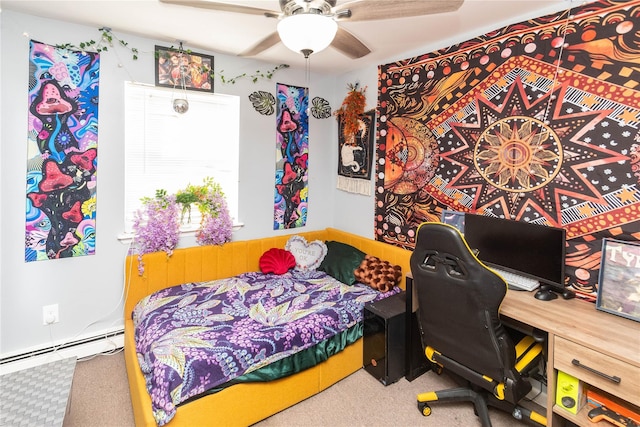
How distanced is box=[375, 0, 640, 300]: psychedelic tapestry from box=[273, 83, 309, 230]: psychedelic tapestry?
1.05 metres

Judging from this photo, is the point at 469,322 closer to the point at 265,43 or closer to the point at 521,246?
the point at 521,246

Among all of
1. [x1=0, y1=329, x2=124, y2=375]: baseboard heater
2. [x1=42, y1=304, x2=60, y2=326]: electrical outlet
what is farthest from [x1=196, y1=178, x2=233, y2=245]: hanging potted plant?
[x1=42, y1=304, x2=60, y2=326]: electrical outlet

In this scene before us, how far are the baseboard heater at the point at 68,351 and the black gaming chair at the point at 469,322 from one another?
2383mm

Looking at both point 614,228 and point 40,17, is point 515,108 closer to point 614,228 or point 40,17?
point 614,228

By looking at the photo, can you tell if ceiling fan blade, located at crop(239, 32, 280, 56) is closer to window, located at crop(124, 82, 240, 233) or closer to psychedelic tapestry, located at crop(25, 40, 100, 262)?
window, located at crop(124, 82, 240, 233)

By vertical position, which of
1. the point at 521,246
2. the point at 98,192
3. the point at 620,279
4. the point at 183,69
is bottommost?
the point at 620,279

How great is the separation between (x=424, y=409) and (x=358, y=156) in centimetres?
226

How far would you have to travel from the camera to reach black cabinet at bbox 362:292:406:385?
2.30m

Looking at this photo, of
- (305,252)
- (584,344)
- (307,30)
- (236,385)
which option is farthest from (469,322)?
(305,252)

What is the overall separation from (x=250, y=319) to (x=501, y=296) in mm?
1504

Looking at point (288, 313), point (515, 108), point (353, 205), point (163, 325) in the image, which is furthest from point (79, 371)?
point (515, 108)

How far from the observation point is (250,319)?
2227 millimetres

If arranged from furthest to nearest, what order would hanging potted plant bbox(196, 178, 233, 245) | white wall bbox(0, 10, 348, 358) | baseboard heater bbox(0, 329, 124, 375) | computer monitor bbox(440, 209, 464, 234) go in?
1. hanging potted plant bbox(196, 178, 233, 245)
2. computer monitor bbox(440, 209, 464, 234)
3. baseboard heater bbox(0, 329, 124, 375)
4. white wall bbox(0, 10, 348, 358)

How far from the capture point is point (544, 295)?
192 cm
